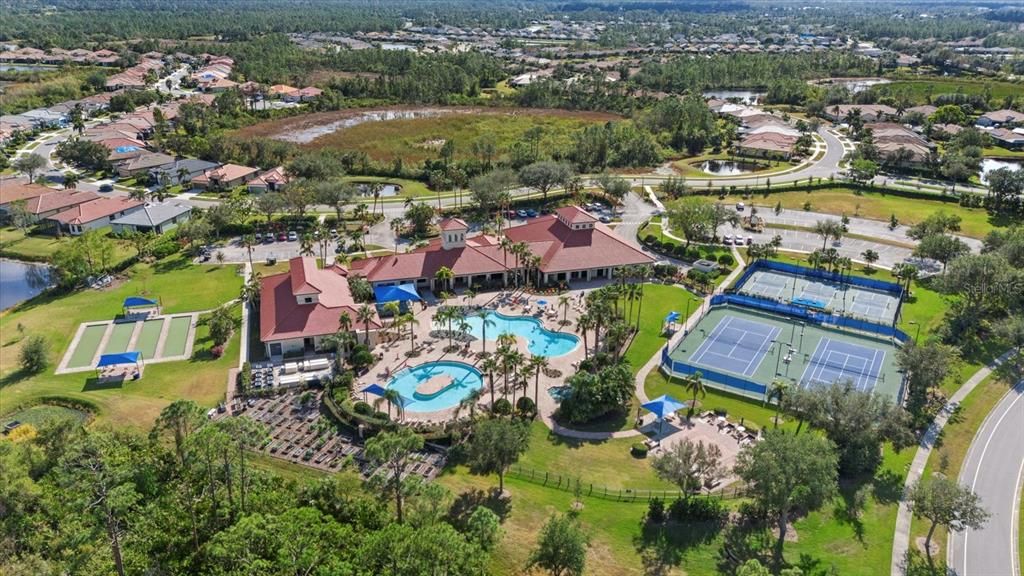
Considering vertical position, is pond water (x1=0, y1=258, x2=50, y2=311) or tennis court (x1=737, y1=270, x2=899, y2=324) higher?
tennis court (x1=737, y1=270, x2=899, y2=324)

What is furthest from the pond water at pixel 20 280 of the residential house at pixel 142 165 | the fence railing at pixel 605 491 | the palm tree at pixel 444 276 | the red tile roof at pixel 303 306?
the fence railing at pixel 605 491

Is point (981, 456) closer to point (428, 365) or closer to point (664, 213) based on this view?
point (428, 365)

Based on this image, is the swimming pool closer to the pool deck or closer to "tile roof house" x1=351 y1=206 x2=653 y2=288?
"tile roof house" x1=351 y1=206 x2=653 y2=288

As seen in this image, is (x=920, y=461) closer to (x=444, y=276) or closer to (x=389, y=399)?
(x=389, y=399)

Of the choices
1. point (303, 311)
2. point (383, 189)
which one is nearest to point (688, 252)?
point (303, 311)

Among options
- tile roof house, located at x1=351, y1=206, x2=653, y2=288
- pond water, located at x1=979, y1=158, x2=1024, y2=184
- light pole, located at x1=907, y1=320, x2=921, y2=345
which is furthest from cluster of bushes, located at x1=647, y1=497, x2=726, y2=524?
pond water, located at x1=979, y1=158, x2=1024, y2=184

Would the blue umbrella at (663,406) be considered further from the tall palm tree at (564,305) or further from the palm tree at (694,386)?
the tall palm tree at (564,305)

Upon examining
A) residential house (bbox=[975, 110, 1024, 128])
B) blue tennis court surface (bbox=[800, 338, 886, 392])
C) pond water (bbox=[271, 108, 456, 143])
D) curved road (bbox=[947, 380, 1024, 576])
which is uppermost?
residential house (bbox=[975, 110, 1024, 128])
